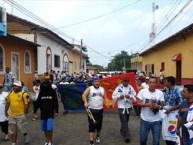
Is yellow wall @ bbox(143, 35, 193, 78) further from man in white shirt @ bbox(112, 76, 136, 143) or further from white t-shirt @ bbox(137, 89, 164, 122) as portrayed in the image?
white t-shirt @ bbox(137, 89, 164, 122)

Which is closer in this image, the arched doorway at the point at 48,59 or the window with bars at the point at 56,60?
the arched doorway at the point at 48,59

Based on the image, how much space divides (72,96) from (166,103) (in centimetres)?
875

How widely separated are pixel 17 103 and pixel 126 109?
287 centimetres

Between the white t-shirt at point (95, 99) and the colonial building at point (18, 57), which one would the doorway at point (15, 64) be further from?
the white t-shirt at point (95, 99)

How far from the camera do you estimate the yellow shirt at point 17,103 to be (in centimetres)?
896

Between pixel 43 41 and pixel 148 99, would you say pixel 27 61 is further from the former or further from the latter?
pixel 148 99

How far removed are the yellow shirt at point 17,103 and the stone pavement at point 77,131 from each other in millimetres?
975

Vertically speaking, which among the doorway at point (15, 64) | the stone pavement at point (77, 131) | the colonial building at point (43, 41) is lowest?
the stone pavement at point (77, 131)

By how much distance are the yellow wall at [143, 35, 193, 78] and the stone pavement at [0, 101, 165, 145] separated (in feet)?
34.3

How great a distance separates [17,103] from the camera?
29.4 feet

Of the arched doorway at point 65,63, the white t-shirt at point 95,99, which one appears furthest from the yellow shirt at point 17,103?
the arched doorway at point 65,63

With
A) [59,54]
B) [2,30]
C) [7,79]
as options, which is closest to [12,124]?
[7,79]

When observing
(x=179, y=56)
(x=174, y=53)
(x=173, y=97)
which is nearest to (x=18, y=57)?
(x=179, y=56)

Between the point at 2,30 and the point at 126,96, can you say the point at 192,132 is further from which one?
the point at 2,30
